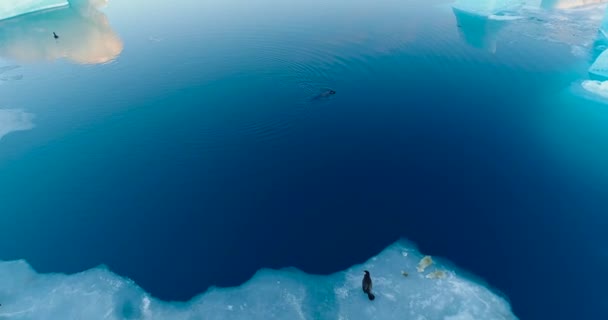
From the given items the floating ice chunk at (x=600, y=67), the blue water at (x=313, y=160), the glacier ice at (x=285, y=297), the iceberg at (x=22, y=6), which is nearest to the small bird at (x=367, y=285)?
the glacier ice at (x=285, y=297)

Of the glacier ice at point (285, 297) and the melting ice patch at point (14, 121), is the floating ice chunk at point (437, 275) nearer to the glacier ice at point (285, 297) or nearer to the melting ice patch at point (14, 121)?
the glacier ice at point (285, 297)

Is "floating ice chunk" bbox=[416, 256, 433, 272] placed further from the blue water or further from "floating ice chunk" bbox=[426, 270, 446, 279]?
the blue water

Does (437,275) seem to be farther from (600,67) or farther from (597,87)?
(600,67)

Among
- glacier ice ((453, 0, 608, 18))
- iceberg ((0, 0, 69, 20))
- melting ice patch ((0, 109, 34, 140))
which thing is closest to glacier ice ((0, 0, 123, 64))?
iceberg ((0, 0, 69, 20))

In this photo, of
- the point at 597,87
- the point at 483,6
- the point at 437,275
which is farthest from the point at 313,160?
the point at 483,6

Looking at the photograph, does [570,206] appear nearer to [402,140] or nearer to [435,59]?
[402,140]
